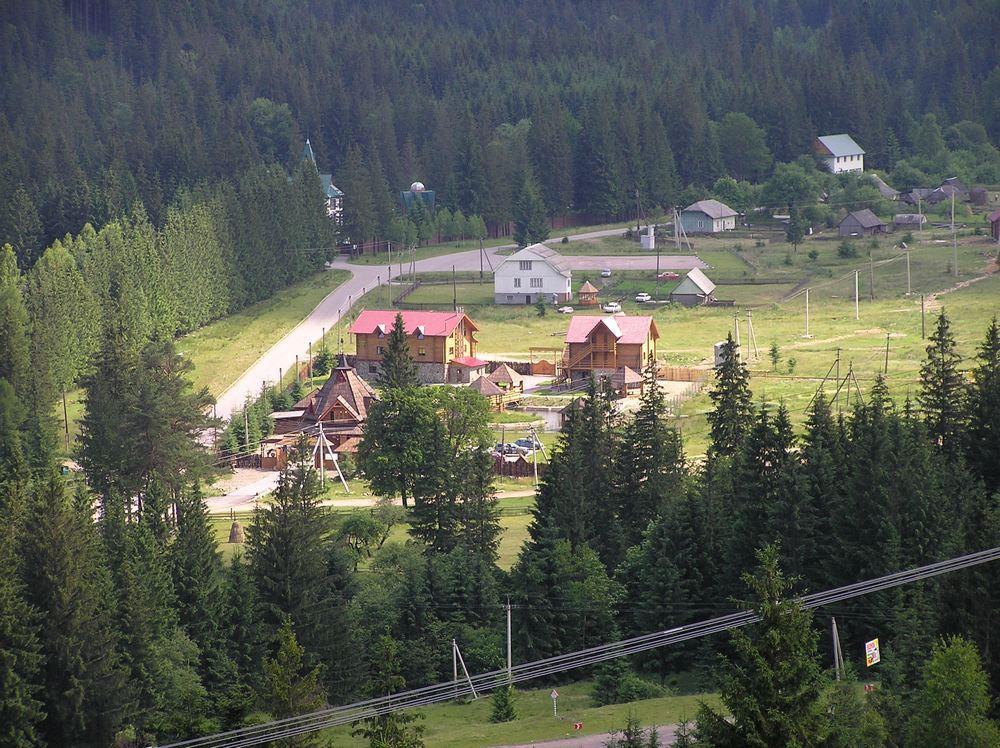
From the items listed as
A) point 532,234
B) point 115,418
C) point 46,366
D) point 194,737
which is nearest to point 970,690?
point 194,737

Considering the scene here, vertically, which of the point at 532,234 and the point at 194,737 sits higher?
the point at 532,234

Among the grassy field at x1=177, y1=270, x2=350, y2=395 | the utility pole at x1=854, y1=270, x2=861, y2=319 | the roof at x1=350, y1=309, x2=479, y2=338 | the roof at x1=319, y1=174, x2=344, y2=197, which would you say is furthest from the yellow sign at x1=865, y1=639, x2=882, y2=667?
the roof at x1=319, y1=174, x2=344, y2=197

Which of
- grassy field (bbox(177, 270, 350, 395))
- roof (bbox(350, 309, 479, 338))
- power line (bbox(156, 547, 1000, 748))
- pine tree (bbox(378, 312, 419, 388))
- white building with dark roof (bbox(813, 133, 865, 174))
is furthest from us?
white building with dark roof (bbox(813, 133, 865, 174))

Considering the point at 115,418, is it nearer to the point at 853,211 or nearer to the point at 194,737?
the point at 194,737

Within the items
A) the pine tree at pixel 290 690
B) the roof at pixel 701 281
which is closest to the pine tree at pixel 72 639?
the pine tree at pixel 290 690

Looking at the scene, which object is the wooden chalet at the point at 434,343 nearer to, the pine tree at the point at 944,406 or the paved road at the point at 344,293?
the paved road at the point at 344,293

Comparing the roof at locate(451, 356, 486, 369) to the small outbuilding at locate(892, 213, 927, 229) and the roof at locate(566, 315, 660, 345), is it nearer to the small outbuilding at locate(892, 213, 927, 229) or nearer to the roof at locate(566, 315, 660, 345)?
the roof at locate(566, 315, 660, 345)
